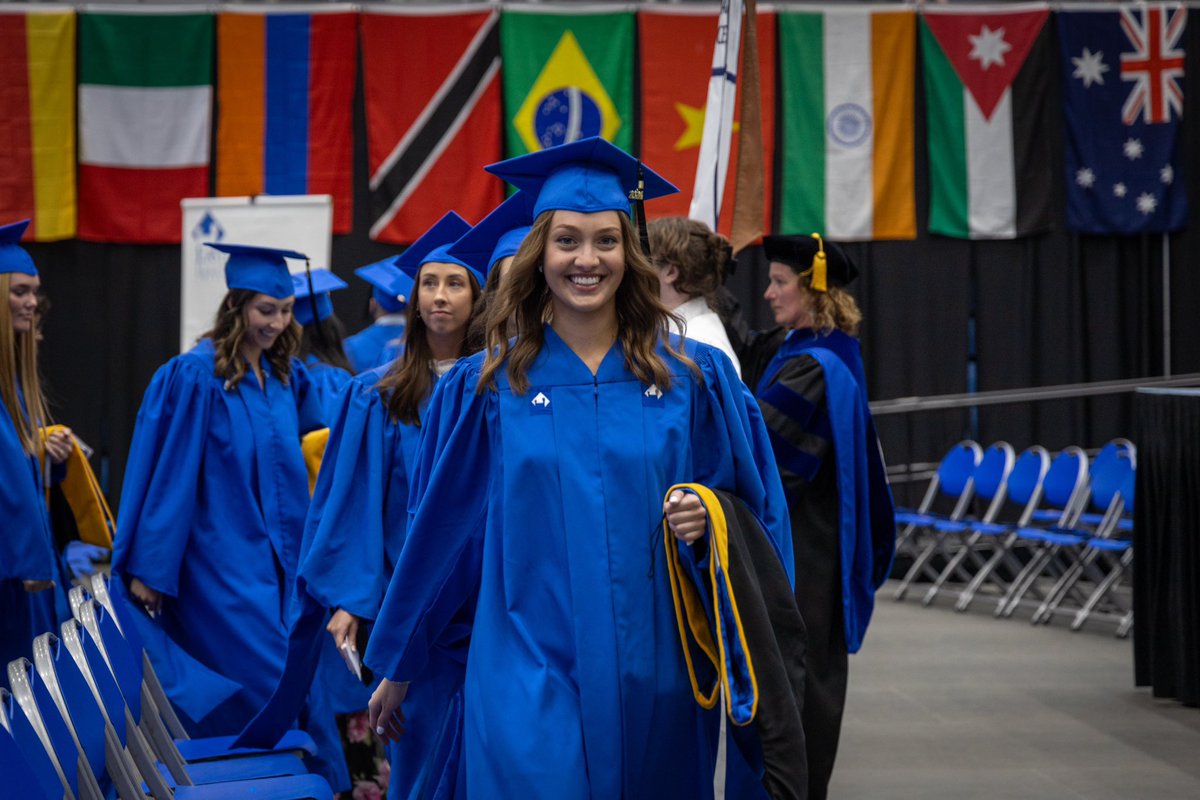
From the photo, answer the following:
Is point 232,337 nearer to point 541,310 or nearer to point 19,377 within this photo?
point 19,377

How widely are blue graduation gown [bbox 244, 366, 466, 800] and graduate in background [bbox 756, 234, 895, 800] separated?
1249 mm

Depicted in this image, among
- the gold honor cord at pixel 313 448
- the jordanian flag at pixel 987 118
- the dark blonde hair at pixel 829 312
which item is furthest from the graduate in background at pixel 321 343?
the jordanian flag at pixel 987 118

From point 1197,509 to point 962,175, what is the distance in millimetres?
6251

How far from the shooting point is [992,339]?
42.2 feet

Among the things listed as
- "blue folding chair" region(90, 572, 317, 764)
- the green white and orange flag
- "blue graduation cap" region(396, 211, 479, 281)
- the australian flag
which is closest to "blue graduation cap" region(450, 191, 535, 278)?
"blue graduation cap" region(396, 211, 479, 281)

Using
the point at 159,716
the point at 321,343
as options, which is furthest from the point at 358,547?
the point at 321,343

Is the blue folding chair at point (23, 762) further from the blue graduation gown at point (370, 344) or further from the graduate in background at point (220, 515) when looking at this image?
the blue graduation gown at point (370, 344)

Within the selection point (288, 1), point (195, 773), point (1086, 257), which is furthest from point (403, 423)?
point (1086, 257)

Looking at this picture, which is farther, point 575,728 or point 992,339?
point 992,339

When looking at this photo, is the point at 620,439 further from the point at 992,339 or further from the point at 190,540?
the point at 992,339

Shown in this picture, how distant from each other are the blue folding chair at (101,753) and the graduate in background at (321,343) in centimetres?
217

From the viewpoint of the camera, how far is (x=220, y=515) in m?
5.08

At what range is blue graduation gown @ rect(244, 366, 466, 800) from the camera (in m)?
3.69

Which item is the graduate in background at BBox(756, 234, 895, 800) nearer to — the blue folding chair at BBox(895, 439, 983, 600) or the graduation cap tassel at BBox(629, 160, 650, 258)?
the graduation cap tassel at BBox(629, 160, 650, 258)
